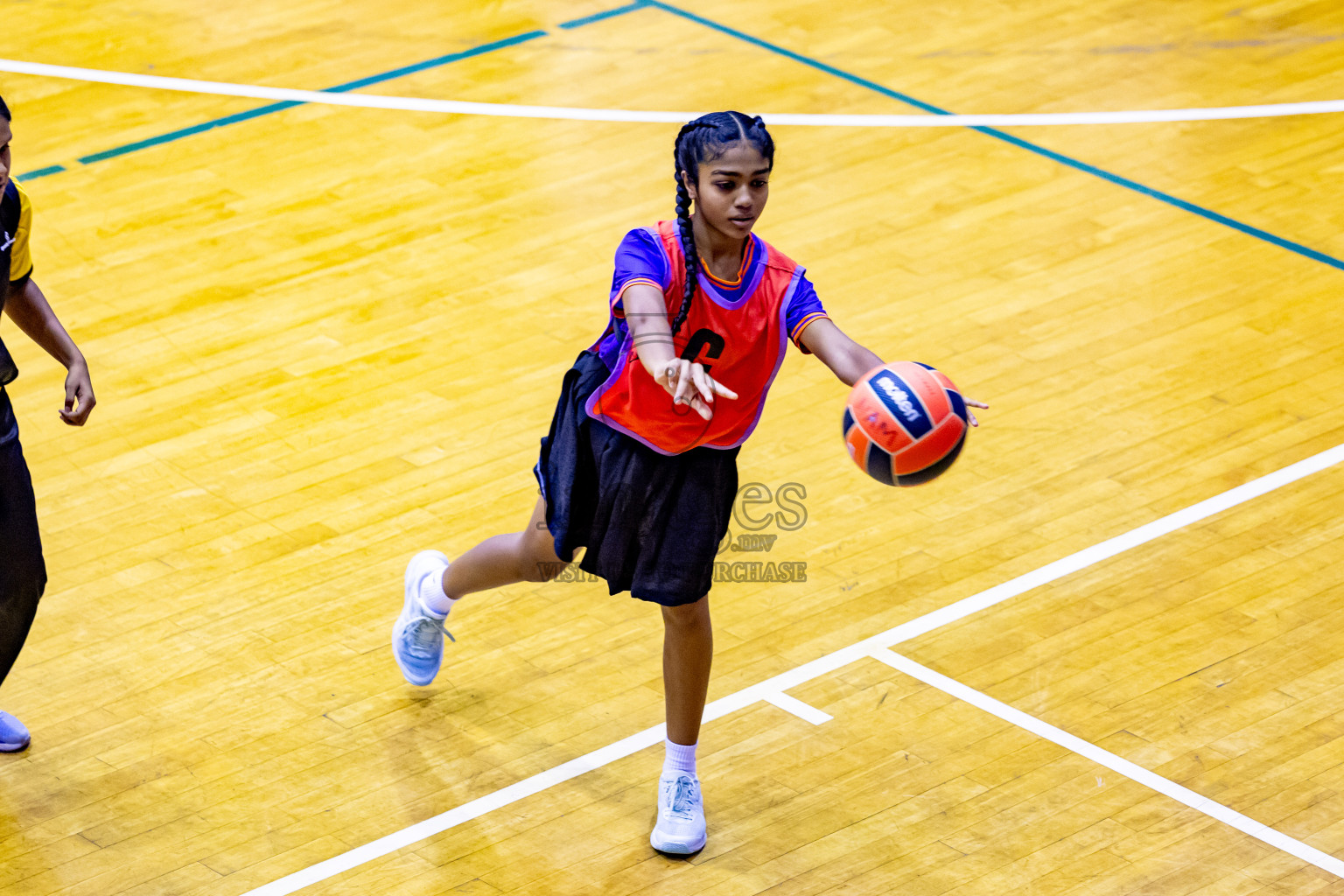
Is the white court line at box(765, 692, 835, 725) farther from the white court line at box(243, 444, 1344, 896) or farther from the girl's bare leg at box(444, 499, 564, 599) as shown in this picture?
the girl's bare leg at box(444, 499, 564, 599)

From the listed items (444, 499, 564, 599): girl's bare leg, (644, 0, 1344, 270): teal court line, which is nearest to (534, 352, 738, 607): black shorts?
(444, 499, 564, 599): girl's bare leg

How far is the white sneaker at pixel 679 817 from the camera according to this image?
3.90 m

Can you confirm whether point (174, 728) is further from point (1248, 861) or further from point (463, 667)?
point (1248, 861)

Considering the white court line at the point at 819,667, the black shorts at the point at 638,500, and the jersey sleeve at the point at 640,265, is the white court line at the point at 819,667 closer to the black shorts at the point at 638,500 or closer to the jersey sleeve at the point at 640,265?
the black shorts at the point at 638,500

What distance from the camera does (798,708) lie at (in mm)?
4430

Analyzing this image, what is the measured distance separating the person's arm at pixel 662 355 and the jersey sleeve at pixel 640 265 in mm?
24

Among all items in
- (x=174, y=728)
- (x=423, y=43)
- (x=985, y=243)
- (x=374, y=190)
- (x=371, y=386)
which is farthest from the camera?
(x=423, y=43)

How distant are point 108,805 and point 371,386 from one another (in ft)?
6.90

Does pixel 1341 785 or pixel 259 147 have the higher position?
pixel 259 147

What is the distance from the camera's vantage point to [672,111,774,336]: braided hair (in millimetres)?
3488

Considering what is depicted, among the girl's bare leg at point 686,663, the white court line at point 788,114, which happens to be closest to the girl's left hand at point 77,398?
the girl's bare leg at point 686,663

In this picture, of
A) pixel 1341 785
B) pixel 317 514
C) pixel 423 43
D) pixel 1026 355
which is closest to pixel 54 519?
pixel 317 514

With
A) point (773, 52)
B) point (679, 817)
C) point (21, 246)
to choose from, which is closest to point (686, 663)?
point (679, 817)

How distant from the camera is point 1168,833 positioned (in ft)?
13.0
